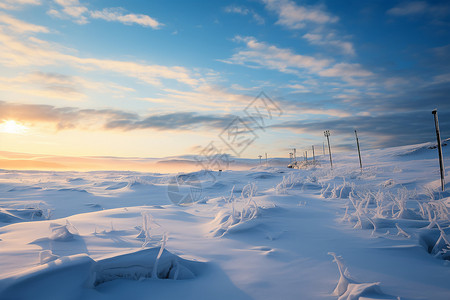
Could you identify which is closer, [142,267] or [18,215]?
[142,267]

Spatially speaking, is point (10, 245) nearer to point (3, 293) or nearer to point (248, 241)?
point (3, 293)

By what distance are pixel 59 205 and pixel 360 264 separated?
→ 1178 centimetres

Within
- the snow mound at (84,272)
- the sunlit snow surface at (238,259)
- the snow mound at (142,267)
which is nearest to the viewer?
the snow mound at (84,272)

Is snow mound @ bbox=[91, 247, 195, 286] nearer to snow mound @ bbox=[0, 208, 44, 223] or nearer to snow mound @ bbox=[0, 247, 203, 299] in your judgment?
snow mound @ bbox=[0, 247, 203, 299]

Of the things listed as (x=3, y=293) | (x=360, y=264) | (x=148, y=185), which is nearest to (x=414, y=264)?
(x=360, y=264)

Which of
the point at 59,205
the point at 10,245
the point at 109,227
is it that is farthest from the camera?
the point at 59,205

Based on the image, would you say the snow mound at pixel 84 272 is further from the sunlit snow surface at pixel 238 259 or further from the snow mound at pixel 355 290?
the snow mound at pixel 355 290

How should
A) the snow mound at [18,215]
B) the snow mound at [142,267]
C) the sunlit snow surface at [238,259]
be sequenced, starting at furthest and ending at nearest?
the snow mound at [18,215]
the snow mound at [142,267]
the sunlit snow surface at [238,259]

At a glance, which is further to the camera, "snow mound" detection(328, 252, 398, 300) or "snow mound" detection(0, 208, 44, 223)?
"snow mound" detection(0, 208, 44, 223)

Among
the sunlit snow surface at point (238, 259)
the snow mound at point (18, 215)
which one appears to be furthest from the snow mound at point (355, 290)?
the snow mound at point (18, 215)

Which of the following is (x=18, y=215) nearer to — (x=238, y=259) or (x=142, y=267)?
(x=142, y=267)

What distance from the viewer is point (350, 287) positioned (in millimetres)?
1732

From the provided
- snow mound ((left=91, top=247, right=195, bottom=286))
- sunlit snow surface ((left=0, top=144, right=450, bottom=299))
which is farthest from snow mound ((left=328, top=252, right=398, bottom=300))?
snow mound ((left=91, top=247, right=195, bottom=286))

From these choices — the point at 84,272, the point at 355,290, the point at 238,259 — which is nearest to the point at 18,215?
the point at 84,272
